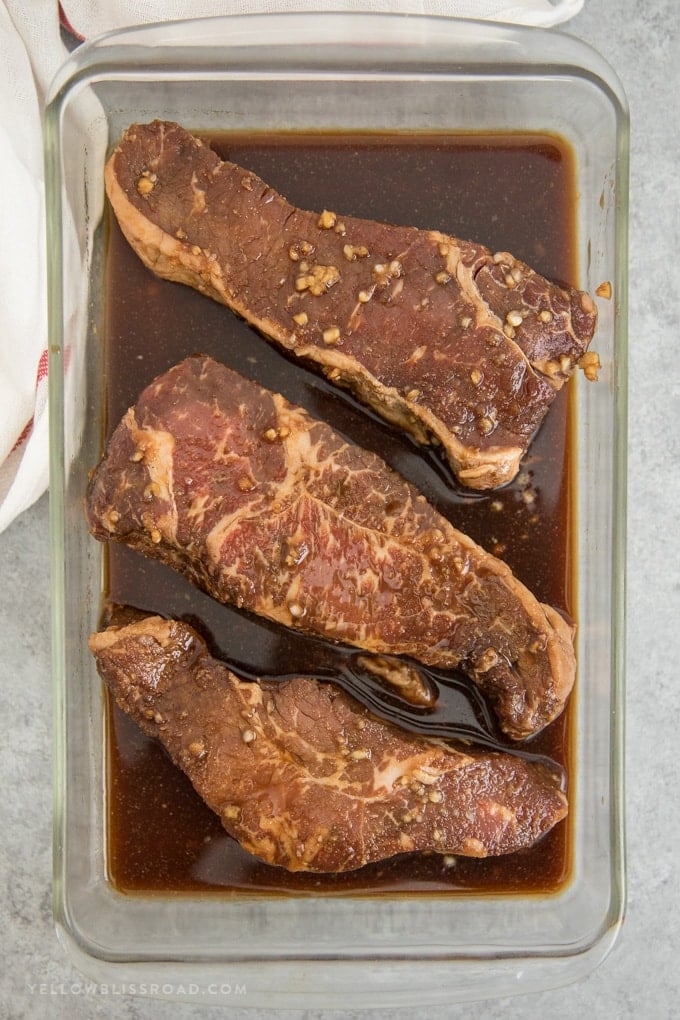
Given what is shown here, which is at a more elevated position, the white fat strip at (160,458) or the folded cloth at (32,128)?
the folded cloth at (32,128)

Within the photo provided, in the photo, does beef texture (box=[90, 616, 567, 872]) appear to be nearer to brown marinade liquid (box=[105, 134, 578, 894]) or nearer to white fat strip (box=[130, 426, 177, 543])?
brown marinade liquid (box=[105, 134, 578, 894])

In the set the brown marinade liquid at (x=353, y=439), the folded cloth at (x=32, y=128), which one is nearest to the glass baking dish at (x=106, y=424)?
the brown marinade liquid at (x=353, y=439)

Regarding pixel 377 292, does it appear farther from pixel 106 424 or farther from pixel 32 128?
pixel 32 128

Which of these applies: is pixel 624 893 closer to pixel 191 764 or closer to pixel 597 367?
pixel 191 764

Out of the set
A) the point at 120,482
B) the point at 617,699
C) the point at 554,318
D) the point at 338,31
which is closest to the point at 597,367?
the point at 554,318

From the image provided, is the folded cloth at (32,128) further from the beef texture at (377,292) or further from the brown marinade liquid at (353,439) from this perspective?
the beef texture at (377,292)

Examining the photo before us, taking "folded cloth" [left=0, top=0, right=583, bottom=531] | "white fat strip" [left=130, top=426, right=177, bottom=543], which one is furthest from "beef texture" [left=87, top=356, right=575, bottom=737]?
"folded cloth" [left=0, top=0, right=583, bottom=531]

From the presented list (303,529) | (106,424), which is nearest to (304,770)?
(303,529)
